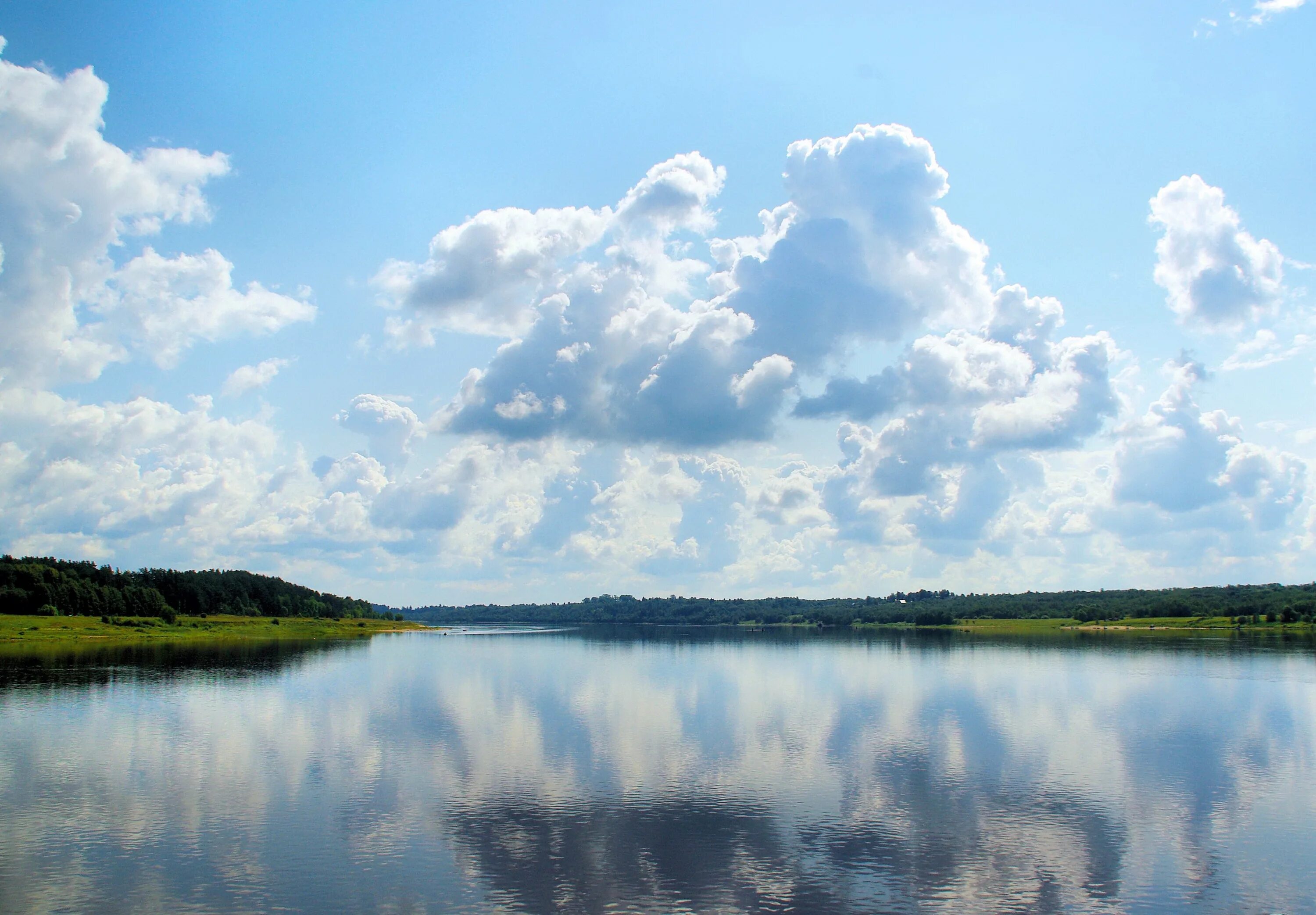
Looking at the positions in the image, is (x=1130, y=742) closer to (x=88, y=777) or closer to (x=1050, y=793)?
(x=1050, y=793)

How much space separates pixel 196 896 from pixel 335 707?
4370cm

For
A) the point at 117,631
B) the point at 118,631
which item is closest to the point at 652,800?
the point at 117,631

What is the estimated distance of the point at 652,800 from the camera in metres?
39.4

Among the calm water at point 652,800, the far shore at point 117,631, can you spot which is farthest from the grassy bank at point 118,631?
the calm water at point 652,800

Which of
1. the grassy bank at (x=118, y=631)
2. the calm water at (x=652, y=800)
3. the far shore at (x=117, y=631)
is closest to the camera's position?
the calm water at (x=652, y=800)

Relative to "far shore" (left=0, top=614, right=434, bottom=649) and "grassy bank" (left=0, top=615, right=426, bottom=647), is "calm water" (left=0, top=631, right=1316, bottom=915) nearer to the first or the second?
"far shore" (left=0, top=614, right=434, bottom=649)

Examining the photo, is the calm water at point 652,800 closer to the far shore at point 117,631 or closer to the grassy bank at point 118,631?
the far shore at point 117,631

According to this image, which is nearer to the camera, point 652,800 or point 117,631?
point 652,800

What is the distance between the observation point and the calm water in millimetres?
28312

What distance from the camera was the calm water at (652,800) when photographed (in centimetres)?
2831

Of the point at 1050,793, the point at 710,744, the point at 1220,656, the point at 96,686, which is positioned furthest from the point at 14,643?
the point at 1220,656

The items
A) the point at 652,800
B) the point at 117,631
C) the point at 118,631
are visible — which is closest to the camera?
the point at 652,800

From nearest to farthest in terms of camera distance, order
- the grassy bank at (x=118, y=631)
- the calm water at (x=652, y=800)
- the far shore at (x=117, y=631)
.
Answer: the calm water at (x=652, y=800)
the far shore at (x=117, y=631)
the grassy bank at (x=118, y=631)

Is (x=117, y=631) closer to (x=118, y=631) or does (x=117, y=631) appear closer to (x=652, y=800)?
(x=118, y=631)
